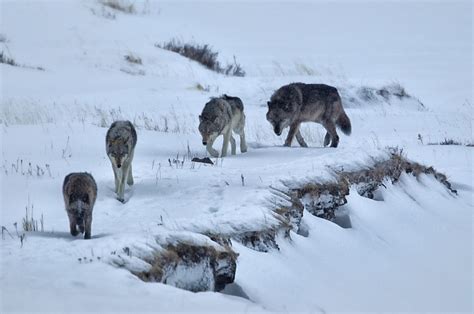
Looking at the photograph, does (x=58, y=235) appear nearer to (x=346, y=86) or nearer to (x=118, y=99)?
(x=118, y=99)

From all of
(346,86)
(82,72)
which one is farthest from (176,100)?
(346,86)

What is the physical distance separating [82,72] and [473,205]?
11.3 meters

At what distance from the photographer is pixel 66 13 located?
934 inches

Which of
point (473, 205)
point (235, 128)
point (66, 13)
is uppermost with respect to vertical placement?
point (66, 13)

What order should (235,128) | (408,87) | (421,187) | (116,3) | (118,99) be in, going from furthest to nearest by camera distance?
(116,3)
(408,87)
(118,99)
(235,128)
(421,187)

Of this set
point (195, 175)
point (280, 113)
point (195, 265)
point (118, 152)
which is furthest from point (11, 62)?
point (195, 265)

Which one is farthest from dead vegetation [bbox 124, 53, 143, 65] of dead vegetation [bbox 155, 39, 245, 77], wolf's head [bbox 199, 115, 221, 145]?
wolf's head [bbox 199, 115, 221, 145]

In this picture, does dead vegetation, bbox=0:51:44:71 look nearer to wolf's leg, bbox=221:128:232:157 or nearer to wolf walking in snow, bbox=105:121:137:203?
wolf's leg, bbox=221:128:232:157

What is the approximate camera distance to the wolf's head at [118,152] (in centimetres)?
839

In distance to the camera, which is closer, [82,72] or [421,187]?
[421,187]

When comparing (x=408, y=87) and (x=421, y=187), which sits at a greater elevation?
(x=408, y=87)

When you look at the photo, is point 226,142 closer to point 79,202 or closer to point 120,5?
point 79,202

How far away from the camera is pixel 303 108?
42.3ft

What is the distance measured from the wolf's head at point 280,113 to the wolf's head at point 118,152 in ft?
15.9
